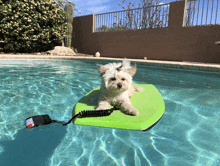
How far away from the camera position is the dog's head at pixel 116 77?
2720mm

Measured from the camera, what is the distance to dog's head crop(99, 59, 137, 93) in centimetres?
272

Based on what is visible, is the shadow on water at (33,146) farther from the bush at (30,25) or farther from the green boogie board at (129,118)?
the bush at (30,25)

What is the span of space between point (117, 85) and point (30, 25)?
54.2 ft

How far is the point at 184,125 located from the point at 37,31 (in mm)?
17469

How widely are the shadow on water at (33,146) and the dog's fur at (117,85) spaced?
0.84 metres

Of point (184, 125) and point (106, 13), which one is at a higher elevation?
→ point (106, 13)

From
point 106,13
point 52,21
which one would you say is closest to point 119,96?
point 106,13

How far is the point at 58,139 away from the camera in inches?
99.8

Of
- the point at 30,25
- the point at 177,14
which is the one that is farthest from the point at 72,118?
the point at 30,25

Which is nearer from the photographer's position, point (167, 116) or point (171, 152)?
point (171, 152)

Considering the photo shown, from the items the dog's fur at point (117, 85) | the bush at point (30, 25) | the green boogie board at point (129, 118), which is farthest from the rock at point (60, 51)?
the dog's fur at point (117, 85)

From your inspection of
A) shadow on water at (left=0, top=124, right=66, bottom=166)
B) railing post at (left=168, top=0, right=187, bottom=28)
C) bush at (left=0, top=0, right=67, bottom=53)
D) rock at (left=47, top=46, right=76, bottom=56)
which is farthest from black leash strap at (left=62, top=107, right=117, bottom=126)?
bush at (left=0, top=0, right=67, bottom=53)

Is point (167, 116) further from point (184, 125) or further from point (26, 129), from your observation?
point (26, 129)

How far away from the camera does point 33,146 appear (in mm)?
2324
